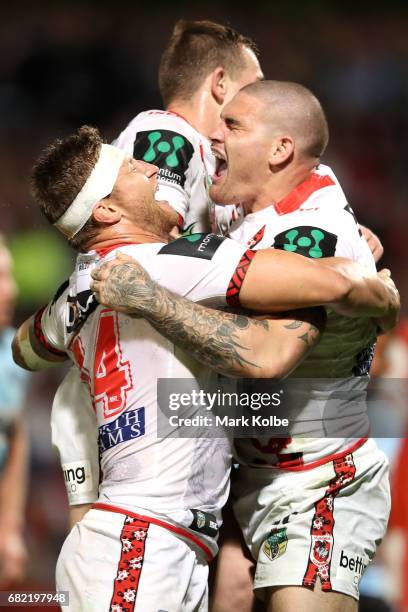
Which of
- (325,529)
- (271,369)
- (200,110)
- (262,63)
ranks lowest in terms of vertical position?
(325,529)

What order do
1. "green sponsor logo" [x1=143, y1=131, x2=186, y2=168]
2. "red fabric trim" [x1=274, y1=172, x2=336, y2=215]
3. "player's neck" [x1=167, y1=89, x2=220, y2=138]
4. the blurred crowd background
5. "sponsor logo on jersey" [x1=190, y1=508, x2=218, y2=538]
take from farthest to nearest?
1. the blurred crowd background
2. "player's neck" [x1=167, y1=89, x2=220, y2=138]
3. "green sponsor logo" [x1=143, y1=131, x2=186, y2=168]
4. "red fabric trim" [x1=274, y1=172, x2=336, y2=215]
5. "sponsor logo on jersey" [x1=190, y1=508, x2=218, y2=538]

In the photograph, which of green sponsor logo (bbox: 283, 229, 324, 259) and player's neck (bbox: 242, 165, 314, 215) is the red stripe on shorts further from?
player's neck (bbox: 242, 165, 314, 215)

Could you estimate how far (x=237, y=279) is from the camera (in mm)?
3023

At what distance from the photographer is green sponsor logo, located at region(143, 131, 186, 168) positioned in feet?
12.2

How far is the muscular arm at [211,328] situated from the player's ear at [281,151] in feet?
2.31

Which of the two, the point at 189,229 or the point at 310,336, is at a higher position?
the point at 189,229

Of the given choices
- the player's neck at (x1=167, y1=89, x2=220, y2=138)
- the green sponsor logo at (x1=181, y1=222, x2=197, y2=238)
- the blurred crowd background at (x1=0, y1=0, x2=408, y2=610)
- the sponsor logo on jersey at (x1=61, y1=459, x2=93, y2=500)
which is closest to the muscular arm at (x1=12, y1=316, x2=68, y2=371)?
the sponsor logo on jersey at (x1=61, y1=459, x2=93, y2=500)

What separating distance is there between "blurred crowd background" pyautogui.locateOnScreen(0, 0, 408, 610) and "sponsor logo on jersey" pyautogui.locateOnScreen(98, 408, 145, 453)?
5.37 meters

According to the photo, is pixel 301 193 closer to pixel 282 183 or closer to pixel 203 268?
pixel 282 183

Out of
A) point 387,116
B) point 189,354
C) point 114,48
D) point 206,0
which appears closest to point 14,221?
point 114,48

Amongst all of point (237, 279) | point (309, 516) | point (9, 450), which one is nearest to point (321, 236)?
point (237, 279)

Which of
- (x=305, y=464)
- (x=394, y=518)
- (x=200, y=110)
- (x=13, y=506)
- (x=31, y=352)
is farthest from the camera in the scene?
(x=13, y=506)

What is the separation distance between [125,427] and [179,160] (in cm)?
108

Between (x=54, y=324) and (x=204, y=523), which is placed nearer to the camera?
(x=204, y=523)
